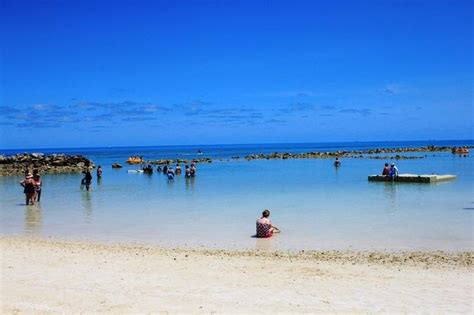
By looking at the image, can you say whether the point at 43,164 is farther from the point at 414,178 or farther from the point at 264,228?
the point at 264,228

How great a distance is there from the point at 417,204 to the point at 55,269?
610 inches

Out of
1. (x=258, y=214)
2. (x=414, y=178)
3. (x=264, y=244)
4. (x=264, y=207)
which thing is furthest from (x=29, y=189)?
(x=414, y=178)

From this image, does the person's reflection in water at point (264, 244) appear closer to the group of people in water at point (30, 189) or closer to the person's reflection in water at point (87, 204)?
the person's reflection in water at point (87, 204)

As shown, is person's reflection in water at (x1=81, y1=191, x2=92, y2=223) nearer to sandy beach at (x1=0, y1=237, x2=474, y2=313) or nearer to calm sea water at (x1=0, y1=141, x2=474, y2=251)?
calm sea water at (x1=0, y1=141, x2=474, y2=251)

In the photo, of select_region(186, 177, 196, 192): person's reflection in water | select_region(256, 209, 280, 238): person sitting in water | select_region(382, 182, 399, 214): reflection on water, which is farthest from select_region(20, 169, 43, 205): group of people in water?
select_region(382, 182, 399, 214): reflection on water

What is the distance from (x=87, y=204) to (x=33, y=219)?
4.44m

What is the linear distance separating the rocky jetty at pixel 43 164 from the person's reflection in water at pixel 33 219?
102 ft

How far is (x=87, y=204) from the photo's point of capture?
23.2 metres

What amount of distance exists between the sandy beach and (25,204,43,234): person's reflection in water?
13.0 ft

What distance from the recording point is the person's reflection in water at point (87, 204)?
19.1m

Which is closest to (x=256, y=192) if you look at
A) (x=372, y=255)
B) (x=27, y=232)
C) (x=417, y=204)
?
(x=417, y=204)

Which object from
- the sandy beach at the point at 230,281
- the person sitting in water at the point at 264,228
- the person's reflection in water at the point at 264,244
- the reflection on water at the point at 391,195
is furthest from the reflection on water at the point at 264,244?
the reflection on water at the point at 391,195

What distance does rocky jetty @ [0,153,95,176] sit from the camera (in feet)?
172

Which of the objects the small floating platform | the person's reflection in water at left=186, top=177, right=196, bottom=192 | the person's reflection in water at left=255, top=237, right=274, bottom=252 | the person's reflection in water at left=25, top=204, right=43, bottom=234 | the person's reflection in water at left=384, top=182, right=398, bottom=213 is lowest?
the person's reflection in water at left=255, top=237, right=274, bottom=252
